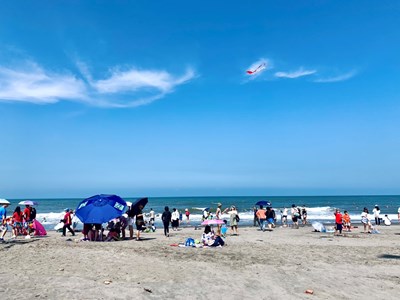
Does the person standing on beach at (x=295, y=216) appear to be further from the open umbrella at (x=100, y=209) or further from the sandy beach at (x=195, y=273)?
the open umbrella at (x=100, y=209)

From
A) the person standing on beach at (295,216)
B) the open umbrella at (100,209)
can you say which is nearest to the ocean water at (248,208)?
the person standing on beach at (295,216)

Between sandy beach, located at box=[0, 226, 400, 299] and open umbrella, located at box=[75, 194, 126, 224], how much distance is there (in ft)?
7.94

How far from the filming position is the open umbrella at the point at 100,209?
15.6 metres

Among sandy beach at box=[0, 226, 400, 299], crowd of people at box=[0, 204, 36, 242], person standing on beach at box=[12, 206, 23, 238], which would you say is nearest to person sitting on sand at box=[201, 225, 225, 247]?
sandy beach at box=[0, 226, 400, 299]

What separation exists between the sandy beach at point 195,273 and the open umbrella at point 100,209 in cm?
242

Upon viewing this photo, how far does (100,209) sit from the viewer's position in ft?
51.8

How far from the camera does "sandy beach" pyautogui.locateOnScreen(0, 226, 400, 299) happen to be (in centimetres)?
802

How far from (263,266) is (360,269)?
293cm

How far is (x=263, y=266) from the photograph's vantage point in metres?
11.0

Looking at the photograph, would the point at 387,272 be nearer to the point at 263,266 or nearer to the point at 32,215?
the point at 263,266

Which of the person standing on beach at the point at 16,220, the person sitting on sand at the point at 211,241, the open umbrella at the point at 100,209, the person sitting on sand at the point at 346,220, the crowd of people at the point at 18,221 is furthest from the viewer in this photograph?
the person sitting on sand at the point at 346,220

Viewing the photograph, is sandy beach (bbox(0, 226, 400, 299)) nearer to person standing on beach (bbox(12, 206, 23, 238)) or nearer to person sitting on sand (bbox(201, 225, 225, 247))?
person sitting on sand (bbox(201, 225, 225, 247))

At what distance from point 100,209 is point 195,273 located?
7.33 meters

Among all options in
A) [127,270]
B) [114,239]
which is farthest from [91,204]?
[127,270]
